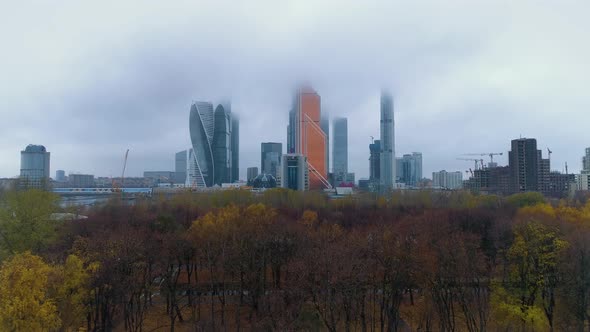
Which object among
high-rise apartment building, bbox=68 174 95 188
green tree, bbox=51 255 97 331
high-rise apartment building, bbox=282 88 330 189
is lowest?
green tree, bbox=51 255 97 331

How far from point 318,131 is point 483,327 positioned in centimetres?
15213

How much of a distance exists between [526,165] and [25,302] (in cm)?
9661

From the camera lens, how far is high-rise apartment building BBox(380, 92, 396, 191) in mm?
168750

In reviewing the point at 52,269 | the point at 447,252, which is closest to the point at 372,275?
the point at 447,252

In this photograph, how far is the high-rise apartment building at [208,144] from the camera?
134m

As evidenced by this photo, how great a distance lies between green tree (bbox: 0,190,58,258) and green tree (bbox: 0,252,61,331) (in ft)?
40.8

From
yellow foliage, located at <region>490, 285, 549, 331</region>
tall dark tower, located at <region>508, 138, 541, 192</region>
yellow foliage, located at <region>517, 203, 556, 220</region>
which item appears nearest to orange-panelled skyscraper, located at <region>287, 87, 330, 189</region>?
tall dark tower, located at <region>508, 138, 541, 192</region>

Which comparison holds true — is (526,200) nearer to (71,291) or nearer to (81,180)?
(71,291)

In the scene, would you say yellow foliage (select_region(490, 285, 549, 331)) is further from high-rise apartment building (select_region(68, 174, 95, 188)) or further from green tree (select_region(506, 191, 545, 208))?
high-rise apartment building (select_region(68, 174, 95, 188))

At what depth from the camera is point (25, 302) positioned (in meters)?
13.4

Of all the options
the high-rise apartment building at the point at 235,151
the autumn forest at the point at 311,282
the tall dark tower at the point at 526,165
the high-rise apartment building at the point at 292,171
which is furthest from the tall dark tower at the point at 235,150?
the autumn forest at the point at 311,282

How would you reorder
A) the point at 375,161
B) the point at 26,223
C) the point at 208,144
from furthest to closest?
the point at 375,161 → the point at 208,144 → the point at 26,223

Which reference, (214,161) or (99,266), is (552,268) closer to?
(99,266)

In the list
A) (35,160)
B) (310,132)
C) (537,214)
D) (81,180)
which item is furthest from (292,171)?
(537,214)
